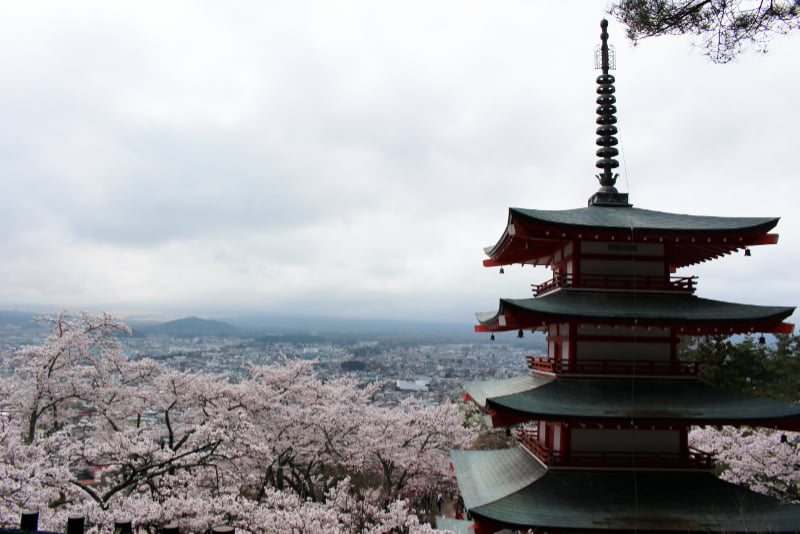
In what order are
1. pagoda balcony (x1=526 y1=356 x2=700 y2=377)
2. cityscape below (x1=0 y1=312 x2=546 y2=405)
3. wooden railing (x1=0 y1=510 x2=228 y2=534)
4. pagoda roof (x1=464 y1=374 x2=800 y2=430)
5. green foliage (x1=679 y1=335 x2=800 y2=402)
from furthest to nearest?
cityscape below (x1=0 y1=312 x2=546 y2=405)
green foliage (x1=679 y1=335 x2=800 y2=402)
pagoda balcony (x1=526 y1=356 x2=700 y2=377)
pagoda roof (x1=464 y1=374 x2=800 y2=430)
wooden railing (x1=0 y1=510 x2=228 y2=534)

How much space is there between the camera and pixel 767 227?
10.3 m

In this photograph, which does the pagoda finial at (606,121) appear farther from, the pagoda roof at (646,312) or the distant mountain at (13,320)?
the distant mountain at (13,320)

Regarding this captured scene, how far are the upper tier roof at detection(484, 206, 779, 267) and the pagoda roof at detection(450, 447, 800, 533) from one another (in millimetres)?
4720

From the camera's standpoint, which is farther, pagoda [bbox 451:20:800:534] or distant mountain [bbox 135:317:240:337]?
distant mountain [bbox 135:317:240:337]

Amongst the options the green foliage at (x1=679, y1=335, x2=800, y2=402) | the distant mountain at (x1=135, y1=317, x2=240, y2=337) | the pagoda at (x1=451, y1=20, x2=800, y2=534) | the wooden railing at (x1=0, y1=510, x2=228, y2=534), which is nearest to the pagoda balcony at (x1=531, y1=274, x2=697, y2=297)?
the pagoda at (x1=451, y1=20, x2=800, y2=534)

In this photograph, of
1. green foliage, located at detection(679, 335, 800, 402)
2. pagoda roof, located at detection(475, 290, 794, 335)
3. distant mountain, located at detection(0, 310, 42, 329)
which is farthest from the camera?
distant mountain, located at detection(0, 310, 42, 329)

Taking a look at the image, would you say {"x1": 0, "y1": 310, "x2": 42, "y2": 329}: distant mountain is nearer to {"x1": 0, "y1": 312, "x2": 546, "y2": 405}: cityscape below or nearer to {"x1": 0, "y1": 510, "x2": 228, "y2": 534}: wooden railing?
{"x1": 0, "y1": 312, "x2": 546, "y2": 405}: cityscape below

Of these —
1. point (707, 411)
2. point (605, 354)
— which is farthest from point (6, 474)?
point (707, 411)

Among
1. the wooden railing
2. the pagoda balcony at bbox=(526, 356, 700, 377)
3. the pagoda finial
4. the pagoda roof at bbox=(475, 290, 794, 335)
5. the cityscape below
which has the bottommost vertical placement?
the cityscape below

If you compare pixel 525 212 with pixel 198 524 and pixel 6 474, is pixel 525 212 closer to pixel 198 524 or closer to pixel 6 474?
pixel 198 524

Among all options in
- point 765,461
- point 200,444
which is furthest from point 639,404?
point 765,461

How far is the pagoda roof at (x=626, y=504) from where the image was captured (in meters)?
8.59

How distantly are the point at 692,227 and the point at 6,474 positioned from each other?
14.3 metres

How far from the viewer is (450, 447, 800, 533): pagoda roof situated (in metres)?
8.59
